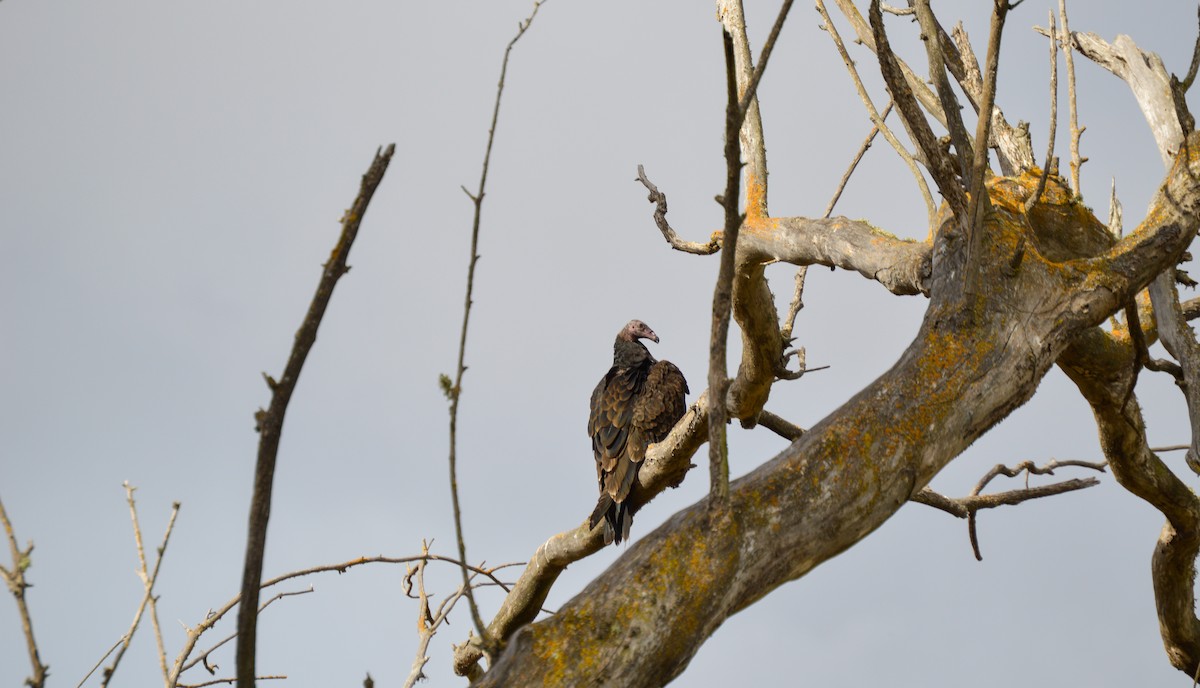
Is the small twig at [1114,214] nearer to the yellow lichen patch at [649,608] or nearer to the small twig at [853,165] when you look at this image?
the small twig at [853,165]

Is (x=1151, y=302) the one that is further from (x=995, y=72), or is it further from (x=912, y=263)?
(x=995, y=72)

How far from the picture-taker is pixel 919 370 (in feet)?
10.8

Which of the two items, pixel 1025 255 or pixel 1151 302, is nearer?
pixel 1025 255

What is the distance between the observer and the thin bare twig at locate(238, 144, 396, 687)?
1.43m

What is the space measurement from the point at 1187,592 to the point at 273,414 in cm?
567

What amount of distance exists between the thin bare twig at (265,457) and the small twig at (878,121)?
11.7ft

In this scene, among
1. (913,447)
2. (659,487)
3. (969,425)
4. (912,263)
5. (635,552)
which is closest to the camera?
(635,552)

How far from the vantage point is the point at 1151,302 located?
16.9ft

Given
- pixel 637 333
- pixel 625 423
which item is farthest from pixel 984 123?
pixel 637 333

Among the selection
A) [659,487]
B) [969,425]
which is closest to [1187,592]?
[659,487]

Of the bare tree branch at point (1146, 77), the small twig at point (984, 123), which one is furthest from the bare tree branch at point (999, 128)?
the small twig at point (984, 123)

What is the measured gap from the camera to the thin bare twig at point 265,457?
4.71 ft

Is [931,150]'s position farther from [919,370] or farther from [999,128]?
[999,128]

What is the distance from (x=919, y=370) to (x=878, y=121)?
2171 mm
